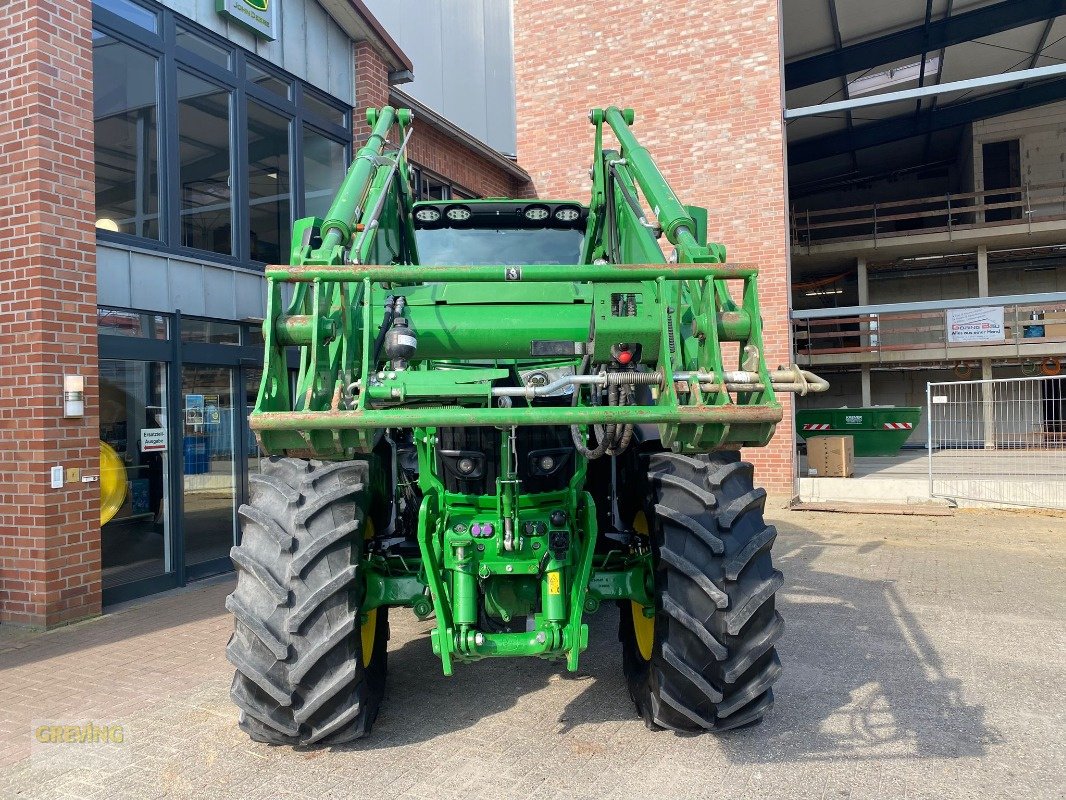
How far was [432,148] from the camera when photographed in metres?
11.9

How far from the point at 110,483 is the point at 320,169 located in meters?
4.78

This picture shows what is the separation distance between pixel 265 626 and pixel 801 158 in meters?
23.6

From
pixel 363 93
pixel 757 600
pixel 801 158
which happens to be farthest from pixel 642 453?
pixel 801 158

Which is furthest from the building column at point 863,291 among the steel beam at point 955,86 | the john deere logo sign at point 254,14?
the john deere logo sign at point 254,14

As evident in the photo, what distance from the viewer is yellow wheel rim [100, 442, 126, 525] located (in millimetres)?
6922

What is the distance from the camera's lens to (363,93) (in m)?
10.2

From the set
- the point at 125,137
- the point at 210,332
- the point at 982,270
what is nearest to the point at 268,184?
the point at 125,137

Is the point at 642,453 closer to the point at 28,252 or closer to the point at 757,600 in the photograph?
the point at 757,600

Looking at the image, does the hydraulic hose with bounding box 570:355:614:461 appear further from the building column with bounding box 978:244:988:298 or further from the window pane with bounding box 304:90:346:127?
the building column with bounding box 978:244:988:298

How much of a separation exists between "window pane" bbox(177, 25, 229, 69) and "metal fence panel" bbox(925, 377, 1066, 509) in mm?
11255

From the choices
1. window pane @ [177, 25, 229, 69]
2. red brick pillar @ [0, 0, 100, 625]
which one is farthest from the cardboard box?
red brick pillar @ [0, 0, 100, 625]

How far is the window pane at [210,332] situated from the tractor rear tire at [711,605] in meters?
5.77

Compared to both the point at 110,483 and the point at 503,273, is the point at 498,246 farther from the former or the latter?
the point at 110,483

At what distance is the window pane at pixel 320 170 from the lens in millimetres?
9625
